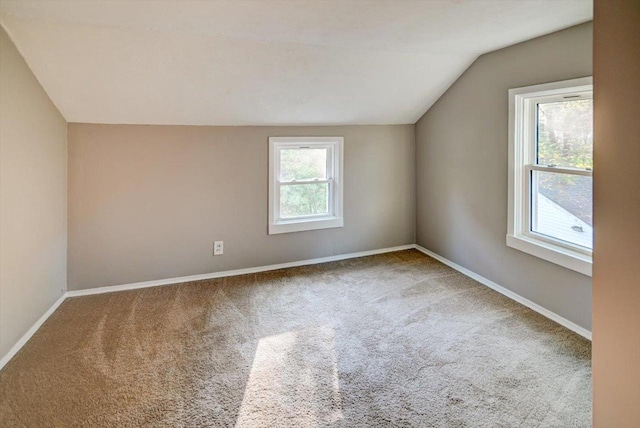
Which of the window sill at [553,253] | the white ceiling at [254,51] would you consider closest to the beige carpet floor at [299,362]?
the window sill at [553,253]

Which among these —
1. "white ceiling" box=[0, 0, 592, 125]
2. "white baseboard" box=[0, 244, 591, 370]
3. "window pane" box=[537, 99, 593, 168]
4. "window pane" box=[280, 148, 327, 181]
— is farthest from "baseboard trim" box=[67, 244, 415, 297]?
"window pane" box=[537, 99, 593, 168]

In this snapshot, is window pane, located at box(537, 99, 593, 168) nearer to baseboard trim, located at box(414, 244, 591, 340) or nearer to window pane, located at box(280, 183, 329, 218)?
baseboard trim, located at box(414, 244, 591, 340)

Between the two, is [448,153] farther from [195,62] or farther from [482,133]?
[195,62]

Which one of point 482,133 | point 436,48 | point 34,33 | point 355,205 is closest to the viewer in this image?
point 34,33

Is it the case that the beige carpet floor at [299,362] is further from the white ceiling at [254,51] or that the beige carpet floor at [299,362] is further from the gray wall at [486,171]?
the white ceiling at [254,51]

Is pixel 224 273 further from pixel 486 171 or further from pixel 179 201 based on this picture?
pixel 486 171

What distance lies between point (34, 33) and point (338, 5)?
1.87 meters

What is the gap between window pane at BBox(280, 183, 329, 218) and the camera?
13.9 feet

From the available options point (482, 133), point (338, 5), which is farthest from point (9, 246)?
point (482, 133)

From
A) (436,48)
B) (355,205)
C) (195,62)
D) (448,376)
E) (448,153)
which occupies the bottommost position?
(448,376)

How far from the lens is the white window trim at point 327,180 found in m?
4.05

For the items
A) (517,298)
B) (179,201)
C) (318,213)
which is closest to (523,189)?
(517,298)

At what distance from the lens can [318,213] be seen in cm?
442

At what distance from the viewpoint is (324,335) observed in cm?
278
